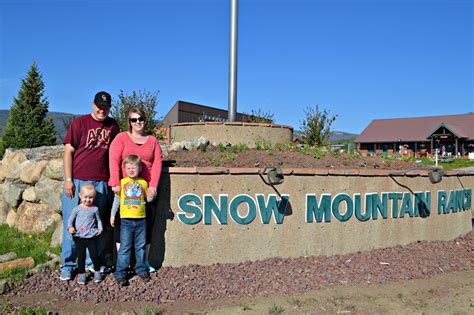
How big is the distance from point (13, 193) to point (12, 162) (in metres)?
1.67

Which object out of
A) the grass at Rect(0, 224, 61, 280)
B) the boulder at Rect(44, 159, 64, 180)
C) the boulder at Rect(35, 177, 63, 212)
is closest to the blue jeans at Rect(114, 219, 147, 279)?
the grass at Rect(0, 224, 61, 280)

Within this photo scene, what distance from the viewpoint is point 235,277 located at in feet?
17.0

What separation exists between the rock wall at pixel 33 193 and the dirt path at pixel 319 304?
2119 millimetres

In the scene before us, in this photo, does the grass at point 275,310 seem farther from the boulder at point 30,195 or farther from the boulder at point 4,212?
the boulder at point 4,212

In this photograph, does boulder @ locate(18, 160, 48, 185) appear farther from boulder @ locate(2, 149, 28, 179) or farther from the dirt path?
the dirt path

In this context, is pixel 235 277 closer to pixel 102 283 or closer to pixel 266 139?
pixel 102 283

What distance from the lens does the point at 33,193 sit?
7.57 meters

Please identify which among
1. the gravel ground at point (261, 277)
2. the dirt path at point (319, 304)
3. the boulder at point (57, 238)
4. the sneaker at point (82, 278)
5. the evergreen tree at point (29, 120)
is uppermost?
the evergreen tree at point (29, 120)

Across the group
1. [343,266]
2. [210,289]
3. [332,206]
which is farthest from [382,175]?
[210,289]

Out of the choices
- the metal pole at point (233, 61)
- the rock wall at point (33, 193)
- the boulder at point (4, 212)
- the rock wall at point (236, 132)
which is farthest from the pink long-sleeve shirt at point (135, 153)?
the metal pole at point (233, 61)

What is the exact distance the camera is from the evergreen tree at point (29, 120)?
18812mm

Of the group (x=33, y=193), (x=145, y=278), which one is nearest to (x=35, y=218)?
(x=33, y=193)

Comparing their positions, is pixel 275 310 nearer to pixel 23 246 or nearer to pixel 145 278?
pixel 145 278

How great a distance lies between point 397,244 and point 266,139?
11.1ft
